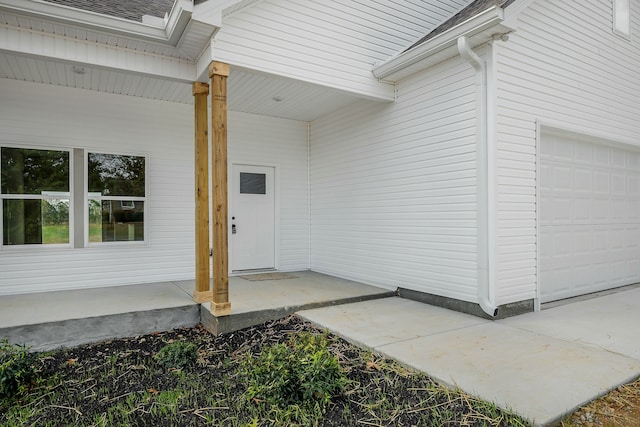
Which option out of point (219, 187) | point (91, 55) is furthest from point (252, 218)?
point (91, 55)

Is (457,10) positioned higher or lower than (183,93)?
higher

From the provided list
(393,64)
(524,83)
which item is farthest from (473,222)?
(393,64)

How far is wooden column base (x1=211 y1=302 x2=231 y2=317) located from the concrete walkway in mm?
895

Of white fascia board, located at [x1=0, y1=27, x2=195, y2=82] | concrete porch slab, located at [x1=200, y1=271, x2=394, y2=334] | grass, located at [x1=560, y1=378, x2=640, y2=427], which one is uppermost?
white fascia board, located at [x1=0, y1=27, x2=195, y2=82]

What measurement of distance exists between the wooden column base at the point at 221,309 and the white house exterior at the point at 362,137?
2.47 meters

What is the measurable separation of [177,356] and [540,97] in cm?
507

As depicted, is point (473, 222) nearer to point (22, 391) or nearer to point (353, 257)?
point (353, 257)

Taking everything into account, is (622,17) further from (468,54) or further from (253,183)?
(253,183)

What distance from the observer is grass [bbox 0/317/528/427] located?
2545 mm

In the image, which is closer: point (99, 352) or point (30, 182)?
point (99, 352)

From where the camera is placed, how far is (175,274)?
6.41 metres

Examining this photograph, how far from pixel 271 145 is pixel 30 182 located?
145 inches

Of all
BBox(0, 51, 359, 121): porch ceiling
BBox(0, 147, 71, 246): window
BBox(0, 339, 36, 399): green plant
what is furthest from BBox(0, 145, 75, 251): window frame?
BBox(0, 339, 36, 399): green plant

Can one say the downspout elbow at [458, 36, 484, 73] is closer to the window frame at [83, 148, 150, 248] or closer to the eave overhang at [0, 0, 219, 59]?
the eave overhang at [0, 0, 219, 59]
